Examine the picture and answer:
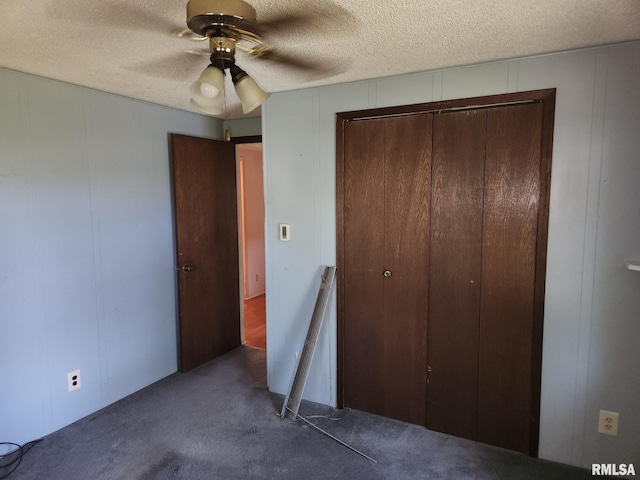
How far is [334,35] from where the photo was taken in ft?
5.68

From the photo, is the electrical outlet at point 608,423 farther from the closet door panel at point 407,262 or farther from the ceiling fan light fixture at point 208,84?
the ceiling fan light fixture at point 208,84

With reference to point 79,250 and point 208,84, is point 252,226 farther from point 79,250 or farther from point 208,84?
point 208,84

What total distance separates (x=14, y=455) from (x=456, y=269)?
268 centimetres

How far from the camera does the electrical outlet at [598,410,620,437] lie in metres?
2.00

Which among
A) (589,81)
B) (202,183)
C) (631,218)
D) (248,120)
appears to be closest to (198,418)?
(202,183)

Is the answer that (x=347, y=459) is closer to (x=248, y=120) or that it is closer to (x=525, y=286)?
(x=525, y=286)

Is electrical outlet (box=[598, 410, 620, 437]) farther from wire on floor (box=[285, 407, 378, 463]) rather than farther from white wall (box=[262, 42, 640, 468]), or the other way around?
wire on floor (box=[285, 407, 378, 463])

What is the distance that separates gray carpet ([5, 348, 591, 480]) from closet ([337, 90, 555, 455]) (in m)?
0.16

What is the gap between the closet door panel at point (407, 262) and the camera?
7.63 feet

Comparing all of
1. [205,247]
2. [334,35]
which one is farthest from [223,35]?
[205,247]

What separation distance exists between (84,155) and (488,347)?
273 cm

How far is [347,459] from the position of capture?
2.17 meters

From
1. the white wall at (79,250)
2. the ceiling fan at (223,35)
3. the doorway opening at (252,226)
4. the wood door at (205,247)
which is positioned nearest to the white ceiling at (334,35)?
the ceiling fan at (223,35)

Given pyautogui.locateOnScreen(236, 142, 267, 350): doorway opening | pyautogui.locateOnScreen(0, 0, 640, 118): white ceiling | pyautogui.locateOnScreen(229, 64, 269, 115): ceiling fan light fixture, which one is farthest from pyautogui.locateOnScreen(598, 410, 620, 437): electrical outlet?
pyautogui.locateOnScreen(236, 142, 267, 350): doorway opening
